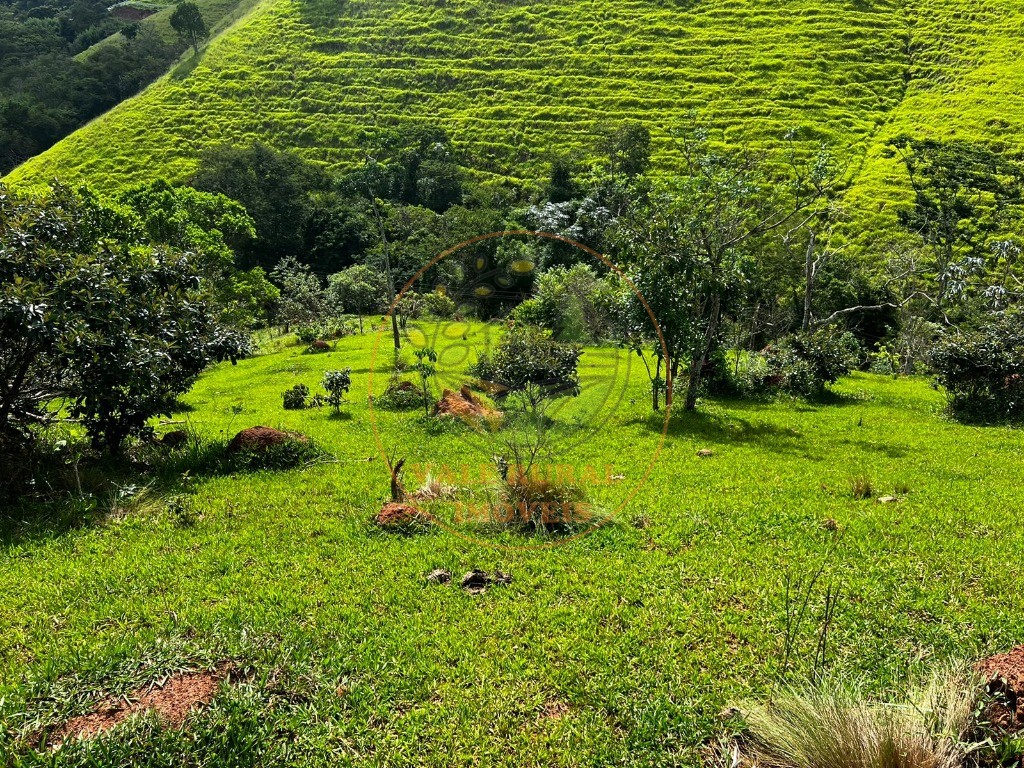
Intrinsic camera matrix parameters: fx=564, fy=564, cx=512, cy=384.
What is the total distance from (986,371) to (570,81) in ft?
225

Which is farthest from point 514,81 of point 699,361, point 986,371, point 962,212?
point 986,371

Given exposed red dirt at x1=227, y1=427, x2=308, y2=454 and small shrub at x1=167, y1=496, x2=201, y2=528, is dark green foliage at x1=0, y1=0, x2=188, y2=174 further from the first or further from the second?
small shrub at x1=167, y1=496, x2=201, y2=528

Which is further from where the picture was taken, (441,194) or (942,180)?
(441,194)

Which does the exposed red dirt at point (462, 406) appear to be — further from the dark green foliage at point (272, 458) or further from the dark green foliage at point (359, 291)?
the dark green foliage at point (359, 291)

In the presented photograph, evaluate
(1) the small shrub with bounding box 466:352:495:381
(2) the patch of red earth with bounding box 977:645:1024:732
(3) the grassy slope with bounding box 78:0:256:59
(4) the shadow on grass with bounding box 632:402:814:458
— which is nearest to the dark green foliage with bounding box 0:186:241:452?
(1) the small shrub with bounding box 466:352:495:381

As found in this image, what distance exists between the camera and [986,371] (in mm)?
15266

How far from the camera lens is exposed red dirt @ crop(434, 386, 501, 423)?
513 inches

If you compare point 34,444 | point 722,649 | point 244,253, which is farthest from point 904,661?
point 244,253

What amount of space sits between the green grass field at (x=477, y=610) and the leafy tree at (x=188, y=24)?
101499 millimetres

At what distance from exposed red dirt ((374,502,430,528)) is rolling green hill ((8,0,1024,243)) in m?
53.7

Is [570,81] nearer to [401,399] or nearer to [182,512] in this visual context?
[401,399]

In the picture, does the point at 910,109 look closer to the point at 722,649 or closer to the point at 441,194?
the point at 441,194

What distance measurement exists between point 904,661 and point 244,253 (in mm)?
58764

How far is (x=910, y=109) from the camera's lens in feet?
191
